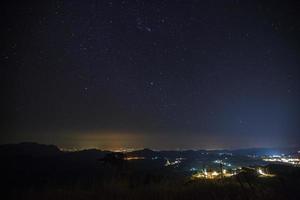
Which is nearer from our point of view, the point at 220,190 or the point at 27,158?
the point at 220,190

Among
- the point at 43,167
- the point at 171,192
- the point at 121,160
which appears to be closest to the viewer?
the point at 171,192

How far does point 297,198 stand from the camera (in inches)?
634

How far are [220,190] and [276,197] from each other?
344 centimetres

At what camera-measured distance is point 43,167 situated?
64438 mm

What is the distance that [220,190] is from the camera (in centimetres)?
1836

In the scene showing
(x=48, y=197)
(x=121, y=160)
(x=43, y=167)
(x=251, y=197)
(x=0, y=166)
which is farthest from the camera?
(x=43, y=167)

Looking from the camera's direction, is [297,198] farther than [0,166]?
No

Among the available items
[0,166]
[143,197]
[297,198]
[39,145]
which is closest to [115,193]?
[143,197]

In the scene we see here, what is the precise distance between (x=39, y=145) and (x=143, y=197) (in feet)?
401

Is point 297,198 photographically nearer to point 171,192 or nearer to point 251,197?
point 251,197

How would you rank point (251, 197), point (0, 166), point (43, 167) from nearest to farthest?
1. point (251, 197)
2. point (0, 166)
3. point (43, 167)

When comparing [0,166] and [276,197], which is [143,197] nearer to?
[276,197]

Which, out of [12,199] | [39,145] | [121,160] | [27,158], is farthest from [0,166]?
[39,145]

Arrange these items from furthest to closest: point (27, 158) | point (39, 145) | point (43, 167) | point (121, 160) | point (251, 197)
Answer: point (39, 145) → point (27, 158) → point (43, 167) → point (121, 160) → point (251, 197)
